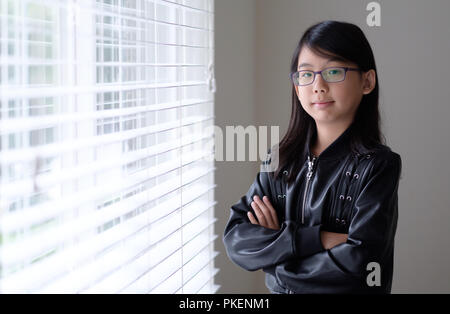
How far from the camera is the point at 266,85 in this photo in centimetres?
256

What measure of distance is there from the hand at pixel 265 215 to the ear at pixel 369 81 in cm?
36

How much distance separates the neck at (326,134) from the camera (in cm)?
148

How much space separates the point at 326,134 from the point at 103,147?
55 centimetres

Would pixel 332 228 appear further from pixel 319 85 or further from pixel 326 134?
pixel 319 85

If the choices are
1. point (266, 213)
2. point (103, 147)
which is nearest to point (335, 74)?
point (266, 213)

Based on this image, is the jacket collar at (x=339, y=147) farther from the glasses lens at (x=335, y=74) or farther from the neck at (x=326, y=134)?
the glasses lens at (x=335, y=74)

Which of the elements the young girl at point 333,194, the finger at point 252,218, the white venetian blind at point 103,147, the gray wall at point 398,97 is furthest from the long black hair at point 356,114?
the gray wall at point 398,97

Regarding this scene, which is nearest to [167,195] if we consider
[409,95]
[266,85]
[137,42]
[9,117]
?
[137,42]

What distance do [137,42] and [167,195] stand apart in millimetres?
499

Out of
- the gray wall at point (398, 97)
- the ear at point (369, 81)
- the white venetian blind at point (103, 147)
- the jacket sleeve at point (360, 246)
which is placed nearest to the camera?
the white venetian blind at point (103, 147)

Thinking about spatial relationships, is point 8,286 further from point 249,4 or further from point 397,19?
point 397,19

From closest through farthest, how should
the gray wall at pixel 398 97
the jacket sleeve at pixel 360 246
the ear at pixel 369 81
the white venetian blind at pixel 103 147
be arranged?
1. the white venetian blind at pixel 103 147
2. the jacket sleeve at pixel 360 246
3. the ear at pixel 369 81
4. the gray wall at pixel 398 97

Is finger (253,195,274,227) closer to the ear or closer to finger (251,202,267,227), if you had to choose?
finger (251,202,267,227)

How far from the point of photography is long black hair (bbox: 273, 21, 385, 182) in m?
1.42
